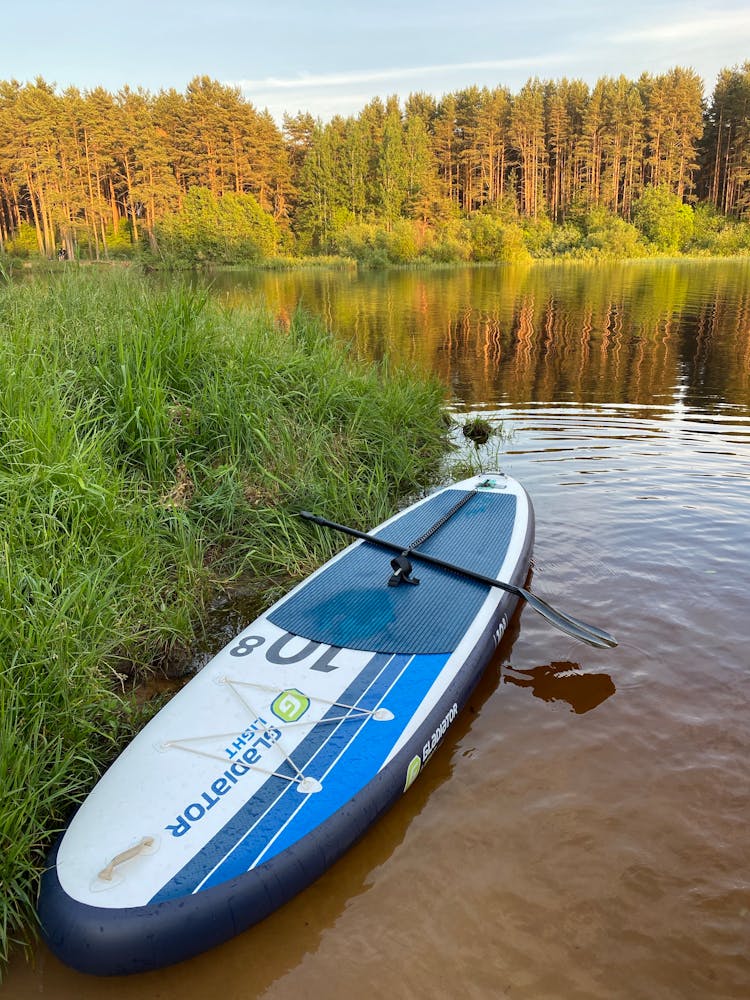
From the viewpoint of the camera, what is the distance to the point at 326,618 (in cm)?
306

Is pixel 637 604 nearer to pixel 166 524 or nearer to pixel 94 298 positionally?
pixel 166 524

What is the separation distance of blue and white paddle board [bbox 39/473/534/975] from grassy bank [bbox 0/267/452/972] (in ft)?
0.79

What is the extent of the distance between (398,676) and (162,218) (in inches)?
1672

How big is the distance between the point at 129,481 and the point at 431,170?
54.6m

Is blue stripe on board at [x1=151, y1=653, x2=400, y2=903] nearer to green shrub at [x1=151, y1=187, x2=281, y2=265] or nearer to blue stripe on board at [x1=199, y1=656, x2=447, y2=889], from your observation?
blue stripe on board at [x1=199, y1=656, x2=447, y2=889]

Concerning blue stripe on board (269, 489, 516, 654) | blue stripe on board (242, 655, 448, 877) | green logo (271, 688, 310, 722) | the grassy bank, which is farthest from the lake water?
the grassy bank

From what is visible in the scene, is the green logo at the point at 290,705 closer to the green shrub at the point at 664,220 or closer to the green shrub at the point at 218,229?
the green shrub at the point at 218,229

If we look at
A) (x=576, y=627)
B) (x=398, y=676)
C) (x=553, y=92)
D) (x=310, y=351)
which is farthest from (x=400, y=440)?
(x=553, y=92)

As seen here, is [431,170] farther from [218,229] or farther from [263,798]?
[263,798]


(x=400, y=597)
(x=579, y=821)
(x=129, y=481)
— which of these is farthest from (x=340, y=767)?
(x=129, y=481)

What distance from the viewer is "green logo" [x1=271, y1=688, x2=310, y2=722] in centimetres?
247

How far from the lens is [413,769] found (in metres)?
2.41

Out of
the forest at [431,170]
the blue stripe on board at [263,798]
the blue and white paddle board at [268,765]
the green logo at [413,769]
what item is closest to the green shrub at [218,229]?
the forest at [431,170]

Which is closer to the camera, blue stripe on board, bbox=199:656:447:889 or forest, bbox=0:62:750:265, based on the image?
blue stripe on board, bbox=199:656:447:889
